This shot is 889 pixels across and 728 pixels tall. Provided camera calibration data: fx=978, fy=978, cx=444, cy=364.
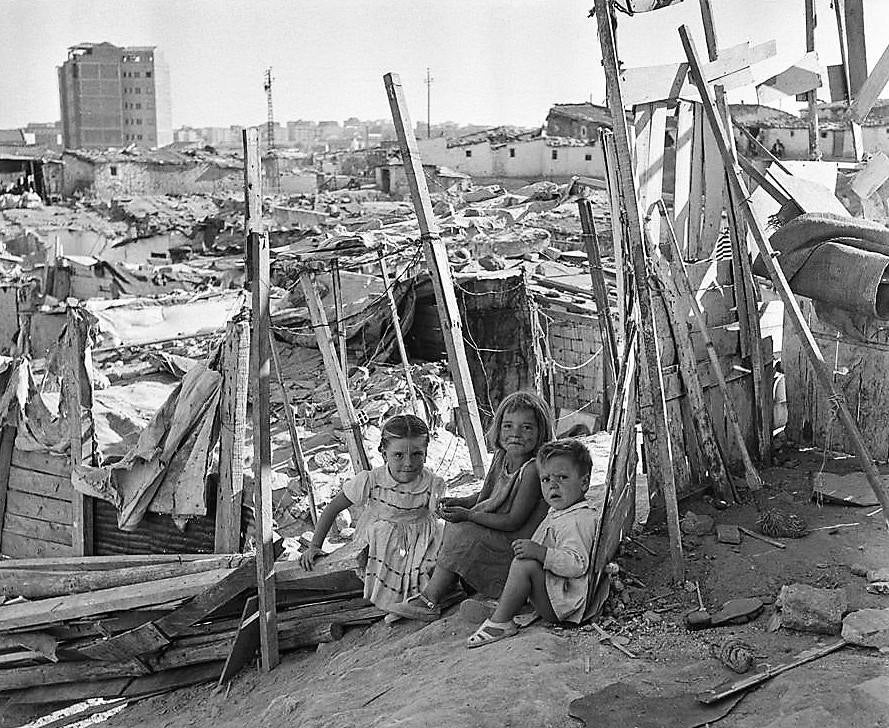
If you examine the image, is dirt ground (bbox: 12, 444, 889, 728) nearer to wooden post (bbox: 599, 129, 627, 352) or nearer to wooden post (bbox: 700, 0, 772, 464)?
wooden post (bbox: 700, 0, 772, 464)

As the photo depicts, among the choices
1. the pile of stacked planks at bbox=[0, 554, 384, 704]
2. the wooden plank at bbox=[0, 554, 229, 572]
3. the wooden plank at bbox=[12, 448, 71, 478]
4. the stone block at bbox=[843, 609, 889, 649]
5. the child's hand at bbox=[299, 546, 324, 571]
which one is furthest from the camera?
the wooden plank at bbox=[12, 448, 71, 478]

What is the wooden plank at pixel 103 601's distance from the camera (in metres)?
5.01

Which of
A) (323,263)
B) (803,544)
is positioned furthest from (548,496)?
(323,263)

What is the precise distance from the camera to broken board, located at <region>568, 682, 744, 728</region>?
308 centimetres

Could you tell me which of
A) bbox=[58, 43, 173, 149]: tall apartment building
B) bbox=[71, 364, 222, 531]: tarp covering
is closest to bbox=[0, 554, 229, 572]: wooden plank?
bbox=[71, 364, 222, 531]: tarp covering

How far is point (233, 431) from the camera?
18.7 ft

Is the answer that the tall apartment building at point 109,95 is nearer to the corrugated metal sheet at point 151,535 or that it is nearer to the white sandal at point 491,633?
the corrugated metal sheet at point 151,535

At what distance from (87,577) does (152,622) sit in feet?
2.30

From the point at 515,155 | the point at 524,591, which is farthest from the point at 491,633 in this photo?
the point at 515,155

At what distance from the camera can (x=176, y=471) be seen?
583 centimetres

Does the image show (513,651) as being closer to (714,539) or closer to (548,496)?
(548,496)

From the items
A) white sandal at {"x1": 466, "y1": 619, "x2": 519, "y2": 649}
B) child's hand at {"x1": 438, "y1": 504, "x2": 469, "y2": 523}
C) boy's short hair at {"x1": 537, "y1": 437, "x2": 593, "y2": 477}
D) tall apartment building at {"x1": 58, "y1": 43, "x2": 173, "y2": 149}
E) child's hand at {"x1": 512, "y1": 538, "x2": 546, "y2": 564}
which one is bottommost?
white sandal at {"x1": 466, "y1": 619, "x2": 519, "y2": 649}

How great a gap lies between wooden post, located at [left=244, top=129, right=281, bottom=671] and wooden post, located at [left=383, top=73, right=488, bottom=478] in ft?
5.05

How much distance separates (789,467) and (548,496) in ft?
7.48
